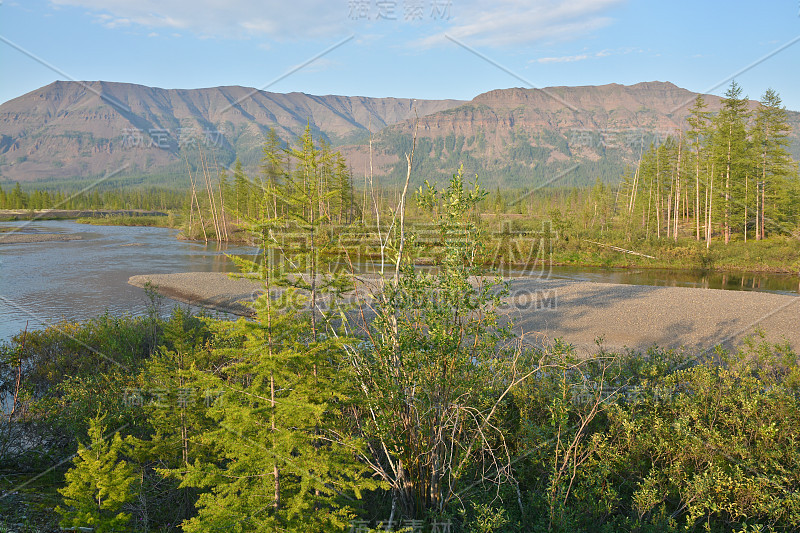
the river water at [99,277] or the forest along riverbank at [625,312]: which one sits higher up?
the river water at [99,277]

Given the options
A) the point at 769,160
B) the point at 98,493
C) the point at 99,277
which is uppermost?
the point at 769,160

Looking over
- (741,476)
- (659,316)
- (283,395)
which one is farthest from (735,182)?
(283,395)

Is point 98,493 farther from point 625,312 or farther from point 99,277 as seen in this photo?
point 99,277

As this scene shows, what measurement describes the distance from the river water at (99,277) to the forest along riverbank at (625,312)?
2361mm

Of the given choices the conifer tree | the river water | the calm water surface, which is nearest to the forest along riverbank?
the calm water surface

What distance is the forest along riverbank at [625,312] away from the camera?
13.5m

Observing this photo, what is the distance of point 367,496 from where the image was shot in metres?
4.84

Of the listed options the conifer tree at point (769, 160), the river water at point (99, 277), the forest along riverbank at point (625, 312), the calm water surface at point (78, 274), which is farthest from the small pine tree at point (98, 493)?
the conifer tree at point (769, 160)

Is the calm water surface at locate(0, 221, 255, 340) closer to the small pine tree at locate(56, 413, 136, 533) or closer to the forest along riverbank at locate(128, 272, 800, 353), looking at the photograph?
the forest along riverbank at locate(128, 272, 800, 353)

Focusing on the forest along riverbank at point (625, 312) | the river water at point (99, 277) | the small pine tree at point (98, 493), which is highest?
the small pine tree at point (98, 493)

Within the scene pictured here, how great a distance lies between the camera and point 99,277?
24.4 m

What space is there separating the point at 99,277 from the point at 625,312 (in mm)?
26964

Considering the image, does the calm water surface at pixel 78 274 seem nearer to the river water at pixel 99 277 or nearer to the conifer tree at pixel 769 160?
the river water at pixel 99 277

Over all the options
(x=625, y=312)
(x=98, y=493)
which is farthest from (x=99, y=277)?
(x=625, y=312)
